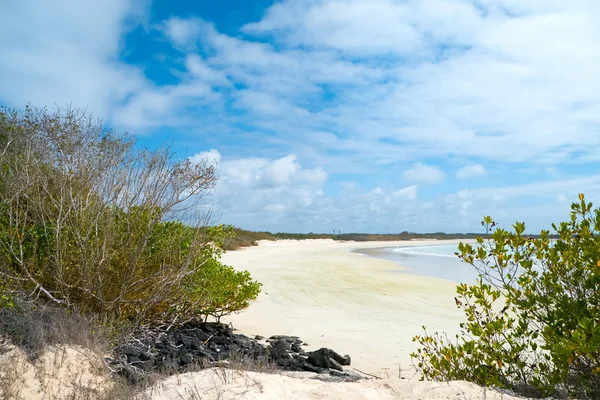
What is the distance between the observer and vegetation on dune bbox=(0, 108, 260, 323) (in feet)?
22.0

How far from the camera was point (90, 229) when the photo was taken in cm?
652

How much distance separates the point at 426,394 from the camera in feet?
15.3

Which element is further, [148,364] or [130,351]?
[130,351]

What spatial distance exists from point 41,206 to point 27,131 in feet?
7.19

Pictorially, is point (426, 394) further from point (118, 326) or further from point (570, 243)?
point (118, 326)

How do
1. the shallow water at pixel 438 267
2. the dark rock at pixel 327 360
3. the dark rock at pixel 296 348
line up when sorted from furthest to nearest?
1. the shallow water at pixel 438 267
2. the dark rock at pixel 296 348
3. the dark rock at pixel 327 360

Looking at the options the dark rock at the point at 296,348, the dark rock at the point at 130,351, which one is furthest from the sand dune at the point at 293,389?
the dark rock at the point at 296,348

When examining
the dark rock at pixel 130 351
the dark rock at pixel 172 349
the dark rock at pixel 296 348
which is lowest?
the dark rock at pixel 296 348

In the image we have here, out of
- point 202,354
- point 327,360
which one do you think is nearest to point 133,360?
point 202,354

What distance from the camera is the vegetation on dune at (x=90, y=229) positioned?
6711 mm

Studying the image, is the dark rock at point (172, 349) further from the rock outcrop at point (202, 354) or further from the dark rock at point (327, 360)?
the dark rock at point (327, 360)

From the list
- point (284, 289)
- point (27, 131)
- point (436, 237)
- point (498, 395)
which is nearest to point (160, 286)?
point (27, 131)

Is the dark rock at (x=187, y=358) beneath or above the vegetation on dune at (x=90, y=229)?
beneath

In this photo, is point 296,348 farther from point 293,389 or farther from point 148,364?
point 293,389
